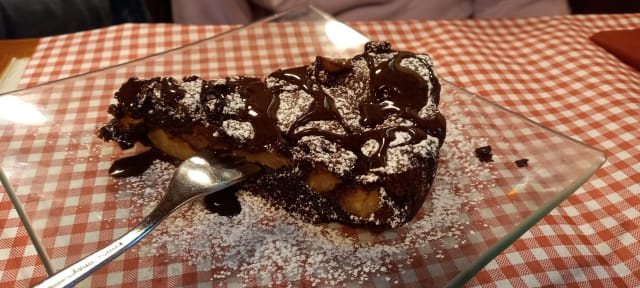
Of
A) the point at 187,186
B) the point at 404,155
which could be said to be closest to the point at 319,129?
the point at 404,155

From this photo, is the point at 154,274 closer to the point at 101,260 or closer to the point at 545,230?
the point at 101,260

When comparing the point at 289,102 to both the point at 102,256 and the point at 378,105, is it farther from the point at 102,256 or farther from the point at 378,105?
the point at 102,256

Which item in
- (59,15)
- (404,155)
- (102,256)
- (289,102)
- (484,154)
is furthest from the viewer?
(59,15)

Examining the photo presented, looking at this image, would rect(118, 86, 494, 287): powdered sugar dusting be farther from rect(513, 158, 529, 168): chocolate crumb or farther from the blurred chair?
the blurred chair

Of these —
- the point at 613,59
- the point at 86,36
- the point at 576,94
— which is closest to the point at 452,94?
the point at 576,94

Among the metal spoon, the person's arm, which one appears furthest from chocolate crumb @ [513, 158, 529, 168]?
the person's arm

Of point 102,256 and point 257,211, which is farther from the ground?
point 102,256
